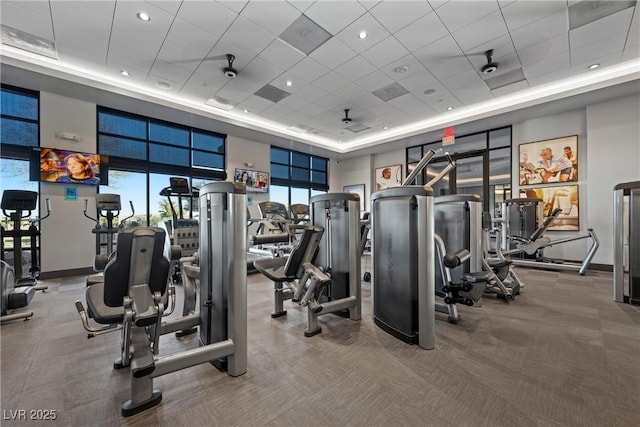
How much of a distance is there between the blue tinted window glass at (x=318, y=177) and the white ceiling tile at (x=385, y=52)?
236 inches

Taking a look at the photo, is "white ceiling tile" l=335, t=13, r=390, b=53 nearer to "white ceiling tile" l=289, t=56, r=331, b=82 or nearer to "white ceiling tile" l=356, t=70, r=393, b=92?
"white ceiling tile" l=289, t=56, r=331, b=82

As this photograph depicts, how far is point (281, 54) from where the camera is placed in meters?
4.32

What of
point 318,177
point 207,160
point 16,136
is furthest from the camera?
point 318,177

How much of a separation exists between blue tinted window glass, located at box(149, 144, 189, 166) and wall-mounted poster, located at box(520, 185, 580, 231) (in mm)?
9004

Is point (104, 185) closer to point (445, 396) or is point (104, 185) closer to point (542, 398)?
point (445, 396)

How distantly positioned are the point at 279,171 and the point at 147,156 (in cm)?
394

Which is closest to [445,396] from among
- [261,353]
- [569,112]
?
[261,353]

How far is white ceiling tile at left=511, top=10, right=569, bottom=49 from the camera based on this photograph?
3545 millimetres

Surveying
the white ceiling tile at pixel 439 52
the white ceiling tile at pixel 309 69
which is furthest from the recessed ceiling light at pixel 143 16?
the white ceiling tile at pixel 439 52

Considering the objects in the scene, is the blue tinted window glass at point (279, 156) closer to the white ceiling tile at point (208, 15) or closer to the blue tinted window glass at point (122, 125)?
the blue tinted window glass at point (122, 125)

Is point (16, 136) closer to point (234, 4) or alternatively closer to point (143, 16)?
point (143, 16)

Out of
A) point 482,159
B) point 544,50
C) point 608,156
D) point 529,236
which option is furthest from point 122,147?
point 608,156

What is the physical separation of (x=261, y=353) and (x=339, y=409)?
90 cm

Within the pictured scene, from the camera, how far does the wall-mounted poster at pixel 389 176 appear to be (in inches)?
373
